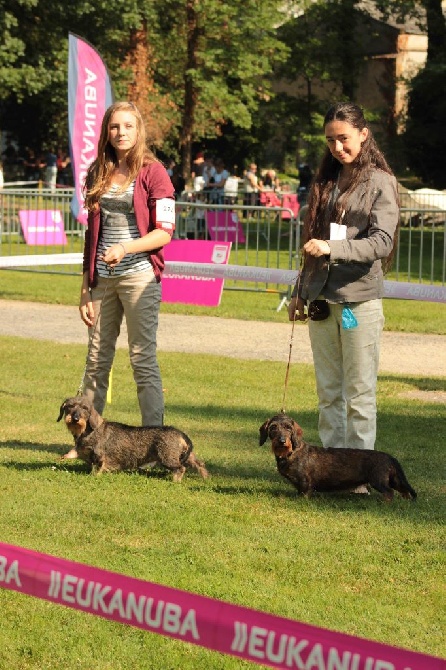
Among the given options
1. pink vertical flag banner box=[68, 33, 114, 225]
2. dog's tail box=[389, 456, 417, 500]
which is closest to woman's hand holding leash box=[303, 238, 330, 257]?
dog's tail box=[389, 456, 417, 500]

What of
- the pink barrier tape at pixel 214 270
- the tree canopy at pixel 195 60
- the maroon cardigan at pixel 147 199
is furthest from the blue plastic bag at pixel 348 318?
the tree canopy at pixel 195 60

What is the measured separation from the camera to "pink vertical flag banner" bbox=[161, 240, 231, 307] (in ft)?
52.9

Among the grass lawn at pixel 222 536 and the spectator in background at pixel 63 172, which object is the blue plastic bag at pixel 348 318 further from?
the spectator in background at pixel 63 172

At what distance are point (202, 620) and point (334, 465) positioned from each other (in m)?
3.58

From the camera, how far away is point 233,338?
13492 millimetres

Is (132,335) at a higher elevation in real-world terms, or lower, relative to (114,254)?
lower

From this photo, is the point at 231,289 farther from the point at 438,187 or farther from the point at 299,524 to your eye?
the point at 438,187

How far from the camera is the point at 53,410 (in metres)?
9.18

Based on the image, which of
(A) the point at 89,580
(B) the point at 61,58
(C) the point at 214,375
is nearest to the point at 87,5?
(B) the point at 61,58

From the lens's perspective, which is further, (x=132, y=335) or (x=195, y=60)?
(x=195, y=60)

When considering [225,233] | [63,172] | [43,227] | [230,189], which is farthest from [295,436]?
[63,172]

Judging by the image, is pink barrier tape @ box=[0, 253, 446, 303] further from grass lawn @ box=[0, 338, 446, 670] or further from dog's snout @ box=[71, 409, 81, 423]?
dog's snout @ box=[71, 409, 81, 423]

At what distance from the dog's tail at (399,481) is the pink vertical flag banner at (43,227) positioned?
680 inches

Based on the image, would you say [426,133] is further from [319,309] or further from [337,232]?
[337,232]
